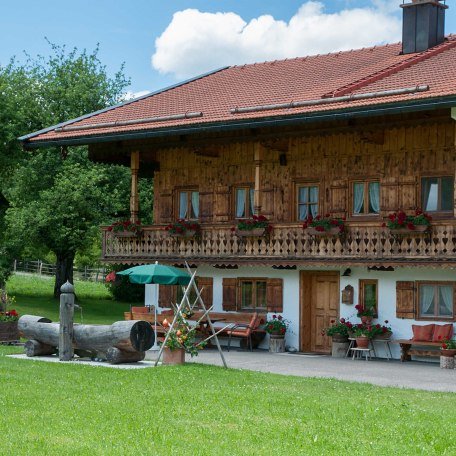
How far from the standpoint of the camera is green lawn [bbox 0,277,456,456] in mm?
12070

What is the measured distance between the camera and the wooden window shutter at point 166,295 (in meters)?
30.7

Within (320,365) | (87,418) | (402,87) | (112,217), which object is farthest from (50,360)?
(112,217)

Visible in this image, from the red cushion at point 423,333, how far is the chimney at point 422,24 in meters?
8.76

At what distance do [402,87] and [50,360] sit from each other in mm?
10418

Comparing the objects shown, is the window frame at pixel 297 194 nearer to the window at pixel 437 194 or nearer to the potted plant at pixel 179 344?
the window at pixel 437 194

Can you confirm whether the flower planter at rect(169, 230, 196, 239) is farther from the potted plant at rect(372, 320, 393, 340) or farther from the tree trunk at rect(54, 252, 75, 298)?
the tree trunk at rect(54, 252, 75, 298)

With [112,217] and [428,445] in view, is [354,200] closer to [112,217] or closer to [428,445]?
[428,445]

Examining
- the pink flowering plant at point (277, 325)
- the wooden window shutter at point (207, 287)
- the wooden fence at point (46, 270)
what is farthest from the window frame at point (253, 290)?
the wooden fence at point (46, 270)

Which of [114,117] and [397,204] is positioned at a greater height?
[114,117]

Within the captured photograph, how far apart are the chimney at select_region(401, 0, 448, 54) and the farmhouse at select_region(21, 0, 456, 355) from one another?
43 mm

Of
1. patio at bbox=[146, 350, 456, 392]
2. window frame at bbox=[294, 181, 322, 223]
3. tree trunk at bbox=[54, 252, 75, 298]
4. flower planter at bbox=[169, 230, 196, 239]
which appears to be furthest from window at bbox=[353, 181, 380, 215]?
tree trunk at bbox=[54, 252, 75, 298]

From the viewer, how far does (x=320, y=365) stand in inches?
919

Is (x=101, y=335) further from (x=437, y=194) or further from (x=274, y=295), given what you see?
(x=437, y=194)

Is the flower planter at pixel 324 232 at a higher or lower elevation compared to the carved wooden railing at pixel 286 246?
higher
